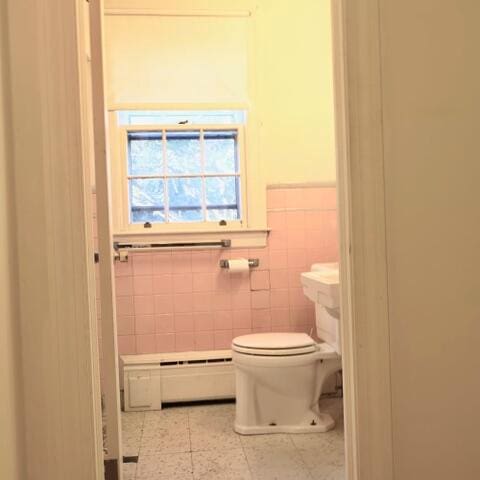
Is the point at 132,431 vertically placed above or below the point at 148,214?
below

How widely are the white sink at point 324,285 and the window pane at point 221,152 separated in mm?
889

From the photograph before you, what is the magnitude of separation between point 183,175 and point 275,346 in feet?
3.99

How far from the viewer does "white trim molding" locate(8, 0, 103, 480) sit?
109 centimetres

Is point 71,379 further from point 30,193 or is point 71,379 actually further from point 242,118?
point 242,118

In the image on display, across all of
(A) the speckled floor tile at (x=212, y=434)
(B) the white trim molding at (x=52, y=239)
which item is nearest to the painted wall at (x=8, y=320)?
(B) the white trim molding at (x=52, y=239)

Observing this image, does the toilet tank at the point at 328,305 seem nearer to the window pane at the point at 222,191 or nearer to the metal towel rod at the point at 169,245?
the metal towel rod at the point at 169,245

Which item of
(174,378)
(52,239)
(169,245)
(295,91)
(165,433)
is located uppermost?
(295,91)

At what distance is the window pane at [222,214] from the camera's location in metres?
2.87

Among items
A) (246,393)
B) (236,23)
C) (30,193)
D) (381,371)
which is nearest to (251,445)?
(246,393)

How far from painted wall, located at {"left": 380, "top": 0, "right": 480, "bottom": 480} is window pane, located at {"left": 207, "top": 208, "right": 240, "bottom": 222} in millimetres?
1741

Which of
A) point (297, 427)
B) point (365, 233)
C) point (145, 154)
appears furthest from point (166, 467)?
point (145, 154)

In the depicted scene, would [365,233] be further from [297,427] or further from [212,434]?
[212,434]

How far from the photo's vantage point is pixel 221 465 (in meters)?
1.97

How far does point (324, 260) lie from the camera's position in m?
2.88
